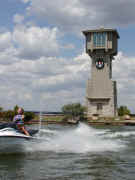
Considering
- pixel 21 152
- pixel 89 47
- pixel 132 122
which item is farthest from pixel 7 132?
pixel 89 47

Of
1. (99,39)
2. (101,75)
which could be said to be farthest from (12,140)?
(99,39)

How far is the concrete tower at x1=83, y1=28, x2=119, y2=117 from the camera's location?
116 m

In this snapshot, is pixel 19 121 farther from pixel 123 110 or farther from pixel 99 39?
pixel 123 110

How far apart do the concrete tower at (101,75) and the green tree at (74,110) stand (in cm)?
312

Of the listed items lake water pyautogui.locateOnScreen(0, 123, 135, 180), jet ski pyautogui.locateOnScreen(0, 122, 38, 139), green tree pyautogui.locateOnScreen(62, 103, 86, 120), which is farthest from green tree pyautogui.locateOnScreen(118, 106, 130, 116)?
jet ski pyautogui.locateOnScreen(0, 122, 38, 139)

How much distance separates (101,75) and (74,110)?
16.0 metres

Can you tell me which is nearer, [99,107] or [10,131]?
[10,131]

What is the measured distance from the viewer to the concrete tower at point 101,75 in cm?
11581

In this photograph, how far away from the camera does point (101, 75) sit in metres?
118

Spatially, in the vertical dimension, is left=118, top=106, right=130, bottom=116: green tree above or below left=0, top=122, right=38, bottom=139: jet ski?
above

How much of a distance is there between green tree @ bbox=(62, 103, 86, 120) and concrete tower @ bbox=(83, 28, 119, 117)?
→ 312cm

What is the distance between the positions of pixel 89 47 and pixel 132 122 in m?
32.4

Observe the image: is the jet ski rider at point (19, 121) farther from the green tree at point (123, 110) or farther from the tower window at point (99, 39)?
the green tree at point (123, 110)

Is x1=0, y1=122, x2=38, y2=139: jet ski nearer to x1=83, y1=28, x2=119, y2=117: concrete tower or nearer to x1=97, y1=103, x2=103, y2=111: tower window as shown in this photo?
x1=83, y1=28, x2=119, y2=117: concrete tower
